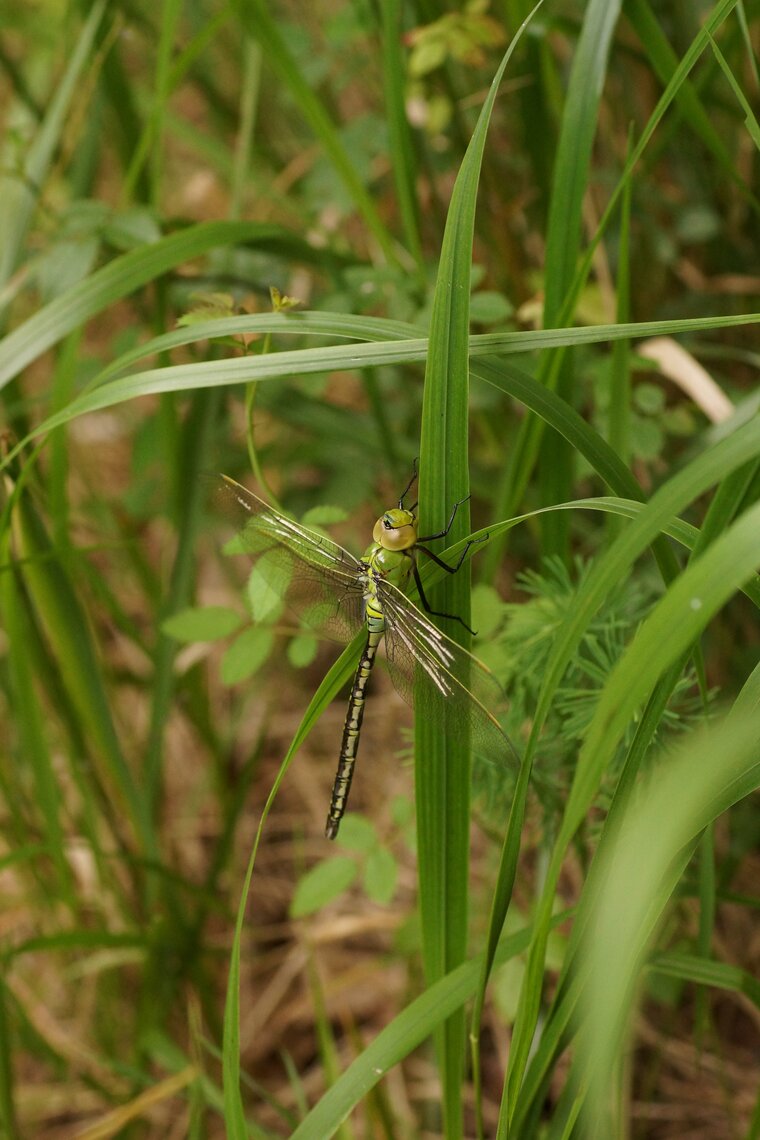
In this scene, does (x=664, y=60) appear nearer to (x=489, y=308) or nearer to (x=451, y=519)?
(x=489, y=308)

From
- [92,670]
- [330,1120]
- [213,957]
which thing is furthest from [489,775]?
[213,957]

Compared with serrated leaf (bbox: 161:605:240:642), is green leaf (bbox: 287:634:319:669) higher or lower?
lower

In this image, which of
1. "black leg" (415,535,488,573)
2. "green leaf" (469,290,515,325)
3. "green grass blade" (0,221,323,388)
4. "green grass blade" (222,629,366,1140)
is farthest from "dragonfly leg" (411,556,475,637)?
"green grass blade" (0,221,323,388)

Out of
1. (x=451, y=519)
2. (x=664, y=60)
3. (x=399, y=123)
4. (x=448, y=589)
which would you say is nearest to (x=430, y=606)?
(x=448, y=589)

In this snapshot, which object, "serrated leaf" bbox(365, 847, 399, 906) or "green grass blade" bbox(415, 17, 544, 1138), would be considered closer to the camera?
"green grass blade" bbox(415, 17, 544, 1138)

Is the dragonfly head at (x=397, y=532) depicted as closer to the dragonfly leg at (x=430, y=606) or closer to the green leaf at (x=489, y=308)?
the dragonfly leg at (x=430, y=606)

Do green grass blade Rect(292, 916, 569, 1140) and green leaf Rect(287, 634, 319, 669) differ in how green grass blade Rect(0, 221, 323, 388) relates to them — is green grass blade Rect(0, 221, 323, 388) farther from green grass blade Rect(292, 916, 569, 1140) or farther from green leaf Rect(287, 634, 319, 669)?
green grass blade Rect(292, 916, 569, 1140)
